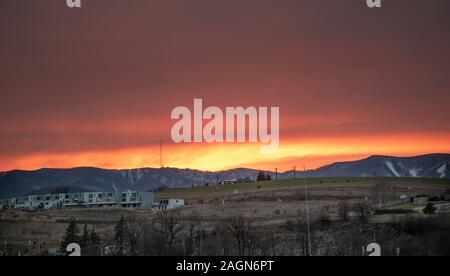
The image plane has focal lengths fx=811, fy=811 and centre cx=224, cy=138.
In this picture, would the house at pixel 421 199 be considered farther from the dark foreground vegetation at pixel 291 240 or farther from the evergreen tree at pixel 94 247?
the evergreen tree at pixel 94 247

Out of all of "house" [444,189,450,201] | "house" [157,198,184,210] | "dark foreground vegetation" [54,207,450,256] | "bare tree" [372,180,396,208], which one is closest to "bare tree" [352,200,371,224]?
"dark foreground vegetation" [54,207,450,256]

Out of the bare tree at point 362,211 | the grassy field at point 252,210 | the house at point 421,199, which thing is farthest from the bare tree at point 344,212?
the house at point 421,199

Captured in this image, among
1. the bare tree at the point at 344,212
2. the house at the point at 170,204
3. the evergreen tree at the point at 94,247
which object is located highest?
the house at the point at 170,204

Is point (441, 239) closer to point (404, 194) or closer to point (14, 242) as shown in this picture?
point (14, 242)

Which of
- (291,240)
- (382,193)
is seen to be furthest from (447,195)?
(291,240)

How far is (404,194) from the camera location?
165m

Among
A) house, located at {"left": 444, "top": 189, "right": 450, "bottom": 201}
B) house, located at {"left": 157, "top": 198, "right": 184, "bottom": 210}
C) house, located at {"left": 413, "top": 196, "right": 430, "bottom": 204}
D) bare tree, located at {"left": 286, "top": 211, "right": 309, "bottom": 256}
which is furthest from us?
house, located at {"left": 157, "top": 198, "right": 184, "bottom": 210}

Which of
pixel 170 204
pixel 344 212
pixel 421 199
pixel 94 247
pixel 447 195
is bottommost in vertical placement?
pixel 94 247

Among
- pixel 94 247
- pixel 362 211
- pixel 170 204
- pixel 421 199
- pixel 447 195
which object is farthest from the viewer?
pixel 170 204

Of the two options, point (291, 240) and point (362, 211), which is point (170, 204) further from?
point (291, 240)

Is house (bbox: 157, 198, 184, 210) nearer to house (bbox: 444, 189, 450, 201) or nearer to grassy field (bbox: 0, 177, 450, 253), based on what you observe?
grassy field (bbox: 0, 177, 450, 253)
